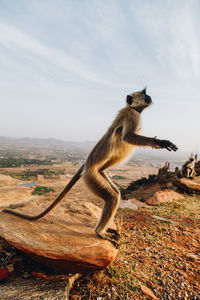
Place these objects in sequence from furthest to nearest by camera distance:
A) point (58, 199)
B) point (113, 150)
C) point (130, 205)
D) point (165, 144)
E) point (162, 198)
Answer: point (162, 198)
point (130, 205)
point (58, 199)
point (113, 150)
point (165, 144)

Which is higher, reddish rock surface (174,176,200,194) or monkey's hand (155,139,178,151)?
monkey's hand (155,139,178,151)

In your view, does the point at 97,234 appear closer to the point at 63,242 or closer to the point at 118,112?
the point at 63,242

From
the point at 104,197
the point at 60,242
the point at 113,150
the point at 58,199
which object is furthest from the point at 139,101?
the point at 60,242

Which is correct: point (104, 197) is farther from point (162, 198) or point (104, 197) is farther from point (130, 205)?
point (162, 198)

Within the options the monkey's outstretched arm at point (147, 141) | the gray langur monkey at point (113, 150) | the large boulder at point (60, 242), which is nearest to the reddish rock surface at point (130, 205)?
the large boulder at point (60, 242)

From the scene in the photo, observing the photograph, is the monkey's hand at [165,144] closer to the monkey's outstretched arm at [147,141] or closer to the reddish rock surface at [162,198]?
the monkey's outstretched arm at [147,141]

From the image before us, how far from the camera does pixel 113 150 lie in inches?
146

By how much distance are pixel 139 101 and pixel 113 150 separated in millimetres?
1286

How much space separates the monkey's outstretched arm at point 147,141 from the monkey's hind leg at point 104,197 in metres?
0.97

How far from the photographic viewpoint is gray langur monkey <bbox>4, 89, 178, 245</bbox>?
3.49m

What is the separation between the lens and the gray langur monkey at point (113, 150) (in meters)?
3.49

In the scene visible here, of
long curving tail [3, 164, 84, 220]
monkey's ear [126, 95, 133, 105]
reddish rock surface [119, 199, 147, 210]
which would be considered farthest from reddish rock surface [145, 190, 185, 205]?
monkey's ear [126, 95, 133, 105]

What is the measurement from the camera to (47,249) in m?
3.11

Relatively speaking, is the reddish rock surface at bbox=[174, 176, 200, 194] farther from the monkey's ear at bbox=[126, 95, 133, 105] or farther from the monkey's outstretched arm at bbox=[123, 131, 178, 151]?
the monkey's outstretched arm at bbox=[123, 131, 178, 151]
